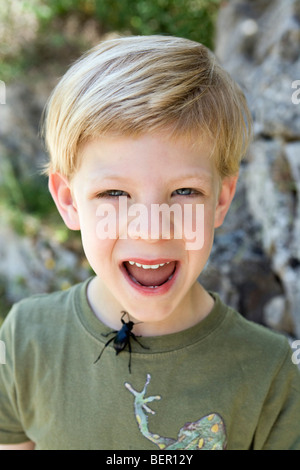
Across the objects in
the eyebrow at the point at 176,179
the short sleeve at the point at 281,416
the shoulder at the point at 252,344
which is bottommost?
the short sleeve at the point at 281,416

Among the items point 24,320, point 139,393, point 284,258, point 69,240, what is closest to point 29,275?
point 69,240

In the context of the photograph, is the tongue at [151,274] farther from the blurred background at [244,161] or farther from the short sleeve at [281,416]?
the blurred background at [244,161]

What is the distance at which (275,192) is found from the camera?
2.62 metres

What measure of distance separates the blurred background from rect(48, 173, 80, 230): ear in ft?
2.67

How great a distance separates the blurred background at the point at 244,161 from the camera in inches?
102

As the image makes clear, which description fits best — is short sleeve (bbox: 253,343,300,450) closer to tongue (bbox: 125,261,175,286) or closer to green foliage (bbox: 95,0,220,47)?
tongue (bbox: 125,261,175,286)

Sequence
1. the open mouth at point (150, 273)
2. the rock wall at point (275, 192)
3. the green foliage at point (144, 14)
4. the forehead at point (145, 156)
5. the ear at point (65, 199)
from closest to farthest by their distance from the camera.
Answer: the forehead at point (145, 156), the open mouth at point (150, 273), the ear at point (65, 199), the rock wall at point (275, 192), the green foliage at point (144, 14)

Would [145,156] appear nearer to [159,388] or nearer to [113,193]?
[113,193]

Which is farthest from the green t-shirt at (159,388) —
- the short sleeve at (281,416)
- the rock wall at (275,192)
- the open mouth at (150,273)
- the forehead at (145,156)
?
the rock wall at (275,192)

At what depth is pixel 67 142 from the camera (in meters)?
1.27

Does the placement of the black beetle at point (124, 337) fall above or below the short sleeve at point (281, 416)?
above

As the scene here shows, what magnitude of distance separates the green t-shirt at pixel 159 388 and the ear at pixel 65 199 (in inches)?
10.4

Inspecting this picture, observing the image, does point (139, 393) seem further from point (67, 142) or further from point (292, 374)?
point (67, 142)

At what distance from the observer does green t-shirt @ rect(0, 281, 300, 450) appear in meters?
1.34
